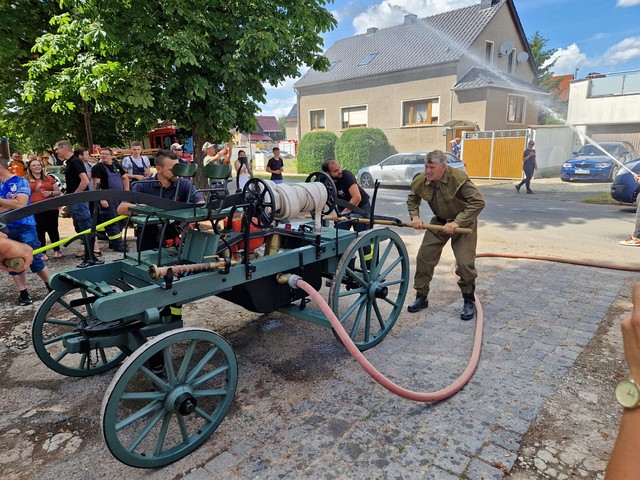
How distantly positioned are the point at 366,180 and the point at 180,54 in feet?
41.4

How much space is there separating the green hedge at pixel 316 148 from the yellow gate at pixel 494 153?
798 cm

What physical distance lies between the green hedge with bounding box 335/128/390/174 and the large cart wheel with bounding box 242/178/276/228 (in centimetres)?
1981

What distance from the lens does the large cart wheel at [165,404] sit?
2252 mm

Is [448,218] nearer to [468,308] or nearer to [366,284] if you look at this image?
[468,308]

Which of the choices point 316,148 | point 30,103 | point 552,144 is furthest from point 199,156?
point 552,144

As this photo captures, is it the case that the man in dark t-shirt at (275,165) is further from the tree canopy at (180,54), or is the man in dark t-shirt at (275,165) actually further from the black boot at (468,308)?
the black boot at (468,308)

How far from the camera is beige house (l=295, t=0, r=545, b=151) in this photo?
2212cm

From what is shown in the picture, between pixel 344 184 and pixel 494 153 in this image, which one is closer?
pixel 344 184

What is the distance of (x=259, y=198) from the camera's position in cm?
326

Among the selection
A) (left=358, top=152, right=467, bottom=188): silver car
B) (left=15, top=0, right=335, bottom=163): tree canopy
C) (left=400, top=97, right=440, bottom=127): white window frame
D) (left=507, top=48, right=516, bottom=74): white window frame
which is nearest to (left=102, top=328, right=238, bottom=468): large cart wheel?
(left=15, top=0, right=335, bottom=163): tree canopy

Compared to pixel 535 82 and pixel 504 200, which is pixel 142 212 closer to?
pixel 504 200

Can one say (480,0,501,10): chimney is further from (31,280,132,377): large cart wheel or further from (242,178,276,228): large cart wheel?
(31,280,132,377): large cart wheel

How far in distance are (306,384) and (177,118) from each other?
6.61m

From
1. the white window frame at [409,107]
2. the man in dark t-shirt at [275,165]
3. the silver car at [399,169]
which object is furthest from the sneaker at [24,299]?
the white window frame at [409,107]
